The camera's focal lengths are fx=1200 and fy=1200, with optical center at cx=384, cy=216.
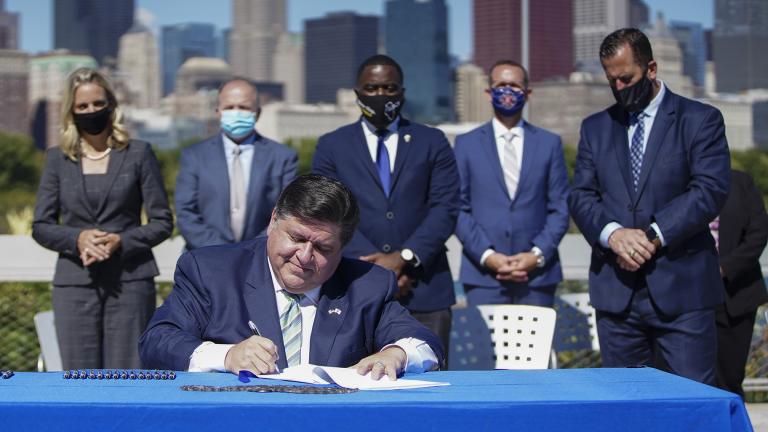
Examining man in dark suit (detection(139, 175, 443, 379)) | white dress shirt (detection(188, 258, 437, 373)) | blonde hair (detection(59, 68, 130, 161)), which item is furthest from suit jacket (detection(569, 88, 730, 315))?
blonde hair (detection(59, 68, 130, 161))

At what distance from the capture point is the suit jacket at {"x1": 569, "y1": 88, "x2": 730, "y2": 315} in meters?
4.57

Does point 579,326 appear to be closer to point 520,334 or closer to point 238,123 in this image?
point 520,334

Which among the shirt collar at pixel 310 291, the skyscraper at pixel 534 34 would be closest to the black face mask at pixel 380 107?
the shirt collar at pixel 310 291

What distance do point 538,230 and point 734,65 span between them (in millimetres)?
156349

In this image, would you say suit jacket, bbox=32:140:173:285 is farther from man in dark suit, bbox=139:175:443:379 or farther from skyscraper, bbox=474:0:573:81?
skyscraper, bbox=474:0:573:81

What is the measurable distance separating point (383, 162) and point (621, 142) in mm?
1174

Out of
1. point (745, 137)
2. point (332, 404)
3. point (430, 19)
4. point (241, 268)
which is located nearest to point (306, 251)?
point (241, 268)

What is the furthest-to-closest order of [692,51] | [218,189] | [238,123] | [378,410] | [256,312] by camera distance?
[692,51] → [238,123] → [218,189] → [256,312] → [378,410]

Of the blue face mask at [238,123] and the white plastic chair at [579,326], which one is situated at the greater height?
the blue face mask at [238,123]

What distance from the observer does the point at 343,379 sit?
2877 mm

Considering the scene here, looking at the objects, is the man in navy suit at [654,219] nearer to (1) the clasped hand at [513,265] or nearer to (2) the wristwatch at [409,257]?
(2) the wristwatch at [409,257]

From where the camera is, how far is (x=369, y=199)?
17.6ft

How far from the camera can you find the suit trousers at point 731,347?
575 centimetres

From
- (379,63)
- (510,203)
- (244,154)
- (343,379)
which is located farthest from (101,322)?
(343,379)
